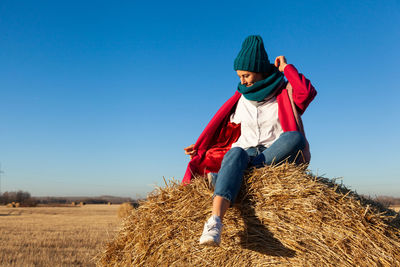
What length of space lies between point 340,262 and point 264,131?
121cm

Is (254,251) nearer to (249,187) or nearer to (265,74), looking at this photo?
(249,187)

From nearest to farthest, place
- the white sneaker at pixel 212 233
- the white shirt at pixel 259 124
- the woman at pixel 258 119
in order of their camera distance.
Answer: the white sneaker at pixel 212 233, the woman at pixel 258 119, the white shirt at pixel 259 124

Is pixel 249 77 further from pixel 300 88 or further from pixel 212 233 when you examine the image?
pixel 212 233

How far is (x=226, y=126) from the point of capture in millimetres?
3518

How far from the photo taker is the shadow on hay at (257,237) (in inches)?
105

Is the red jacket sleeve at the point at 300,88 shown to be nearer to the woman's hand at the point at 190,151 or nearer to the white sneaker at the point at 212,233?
the woman's hand at the point at 190,151

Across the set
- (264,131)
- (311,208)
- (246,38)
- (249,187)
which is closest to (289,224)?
(311,208)

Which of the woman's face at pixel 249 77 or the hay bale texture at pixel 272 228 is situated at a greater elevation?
the woman's face at pixel 249 77

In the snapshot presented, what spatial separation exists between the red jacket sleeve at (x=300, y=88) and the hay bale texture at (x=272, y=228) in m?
0.58

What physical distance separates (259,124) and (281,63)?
1.88ft

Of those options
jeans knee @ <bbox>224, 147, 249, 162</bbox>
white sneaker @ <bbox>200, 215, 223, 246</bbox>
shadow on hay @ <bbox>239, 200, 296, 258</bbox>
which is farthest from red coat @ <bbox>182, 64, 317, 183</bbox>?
white sneaker @ <bbox>200, 215, 223, 246</bbox>

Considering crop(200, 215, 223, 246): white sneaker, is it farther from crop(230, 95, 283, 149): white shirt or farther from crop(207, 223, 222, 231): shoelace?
crop(230, 95, 283, 149): white shirt

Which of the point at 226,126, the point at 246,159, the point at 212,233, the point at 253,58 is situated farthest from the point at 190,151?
the point at 212,233

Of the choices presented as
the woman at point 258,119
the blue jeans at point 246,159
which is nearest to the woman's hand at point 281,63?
the woman at point 258,119
